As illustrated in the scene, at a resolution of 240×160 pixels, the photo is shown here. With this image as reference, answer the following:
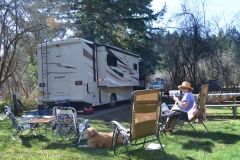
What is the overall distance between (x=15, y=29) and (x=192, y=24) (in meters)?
8.47

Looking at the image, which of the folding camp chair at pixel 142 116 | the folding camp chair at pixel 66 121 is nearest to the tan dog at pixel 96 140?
the folding camp chair at pixel 66 121

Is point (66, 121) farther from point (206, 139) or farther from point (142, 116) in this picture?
point (206, 139)

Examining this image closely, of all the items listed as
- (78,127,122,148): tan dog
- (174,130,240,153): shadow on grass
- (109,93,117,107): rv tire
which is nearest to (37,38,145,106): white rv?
(109,93,117,107): rv tire

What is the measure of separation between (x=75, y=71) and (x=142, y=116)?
19.7 ft

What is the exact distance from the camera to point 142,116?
3.76m

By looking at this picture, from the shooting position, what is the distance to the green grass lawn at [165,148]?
3926 millimetres

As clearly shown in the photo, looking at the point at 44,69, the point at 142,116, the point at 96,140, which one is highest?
the point at 44,69

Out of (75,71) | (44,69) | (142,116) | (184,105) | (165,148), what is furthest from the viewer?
(44,69)

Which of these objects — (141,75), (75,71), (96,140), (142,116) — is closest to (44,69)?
(75,71)

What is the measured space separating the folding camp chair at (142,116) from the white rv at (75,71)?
556 centimetres

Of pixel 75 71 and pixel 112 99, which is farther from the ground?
pixel 75 71

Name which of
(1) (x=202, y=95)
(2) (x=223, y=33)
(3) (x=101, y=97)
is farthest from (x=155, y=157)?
(2) (x=223, y=33)

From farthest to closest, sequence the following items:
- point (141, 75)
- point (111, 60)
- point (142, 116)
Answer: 1. point (141, 75)
2. point (111, 60)
3. point (142, 116)

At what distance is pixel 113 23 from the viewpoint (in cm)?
1700
